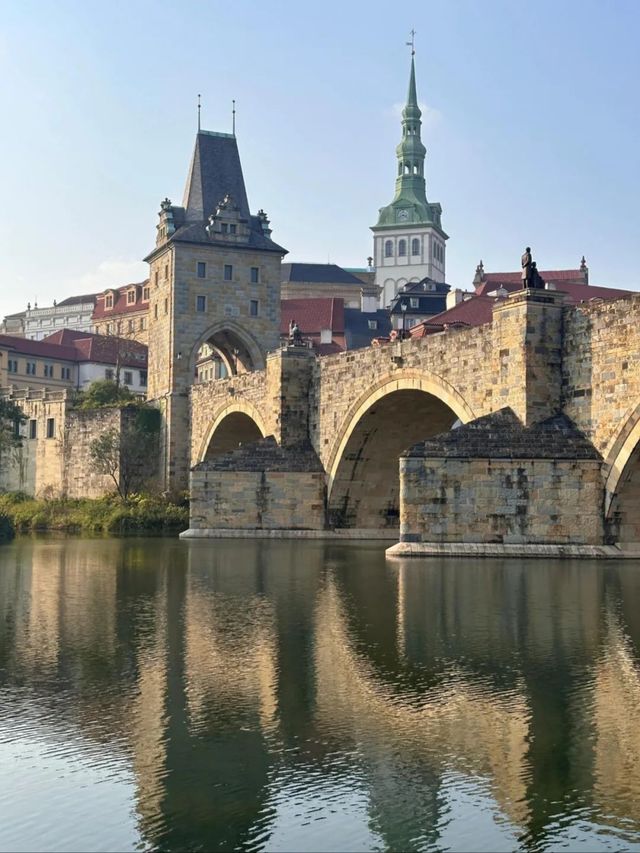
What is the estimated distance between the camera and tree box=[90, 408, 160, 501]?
55344 mm

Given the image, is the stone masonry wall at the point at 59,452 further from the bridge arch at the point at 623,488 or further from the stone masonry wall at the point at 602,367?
the bridge arch at the point at 623,488

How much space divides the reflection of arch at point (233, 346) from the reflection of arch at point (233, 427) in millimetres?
5034

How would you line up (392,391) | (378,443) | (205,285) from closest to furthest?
1. (392,391)
2. (378,443)
3. (205,285)

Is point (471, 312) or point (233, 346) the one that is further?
point (471, 312)

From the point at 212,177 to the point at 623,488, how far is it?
127ft

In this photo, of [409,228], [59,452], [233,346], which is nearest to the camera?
[233,346]

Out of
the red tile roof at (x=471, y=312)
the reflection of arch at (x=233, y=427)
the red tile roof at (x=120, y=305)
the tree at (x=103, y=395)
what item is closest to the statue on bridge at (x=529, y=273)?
the reflection of arch at (x=233, y=427)

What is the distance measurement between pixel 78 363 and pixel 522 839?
87650mm

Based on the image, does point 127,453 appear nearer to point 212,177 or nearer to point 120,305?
point 212,177

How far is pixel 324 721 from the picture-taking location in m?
10.2

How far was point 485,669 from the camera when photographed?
1266cm

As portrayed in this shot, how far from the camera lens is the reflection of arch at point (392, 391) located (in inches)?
1228

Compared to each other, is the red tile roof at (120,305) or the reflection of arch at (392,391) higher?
the red tile roof at (120,305)

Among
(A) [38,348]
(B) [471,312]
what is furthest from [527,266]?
(A) [38,348]
